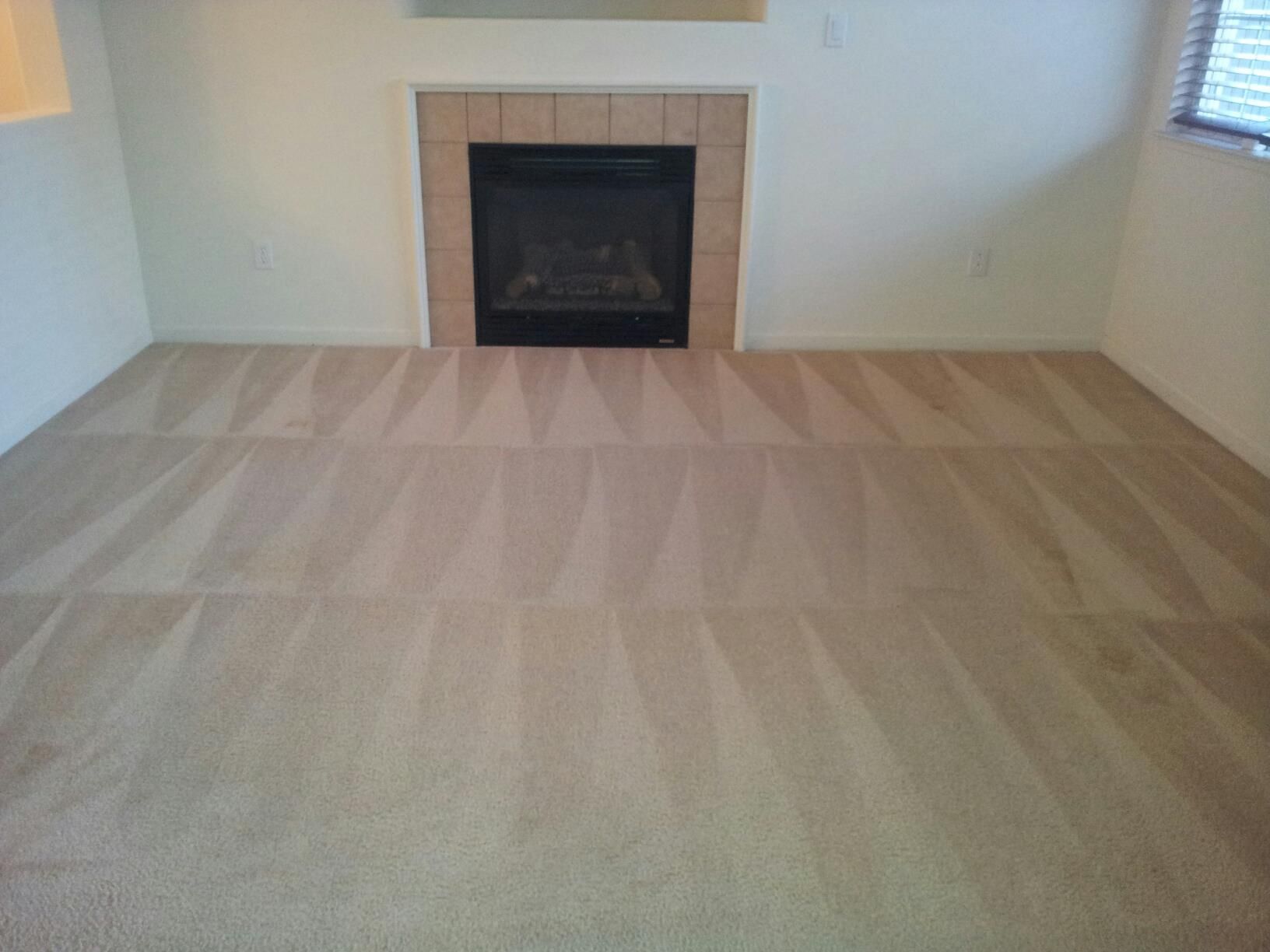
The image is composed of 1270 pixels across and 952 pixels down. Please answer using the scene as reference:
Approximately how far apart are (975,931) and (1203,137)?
321cm

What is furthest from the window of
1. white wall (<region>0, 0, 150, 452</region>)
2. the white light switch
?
white wall (<region>0, 0, 150, 452</region>)

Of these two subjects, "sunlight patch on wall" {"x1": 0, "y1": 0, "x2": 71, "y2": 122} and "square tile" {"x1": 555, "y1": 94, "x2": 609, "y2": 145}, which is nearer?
"sunlight patch on wall" {"x1": 0, "y1": 0, "x2": 71, "y2": 122}

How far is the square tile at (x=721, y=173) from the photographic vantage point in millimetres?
4012

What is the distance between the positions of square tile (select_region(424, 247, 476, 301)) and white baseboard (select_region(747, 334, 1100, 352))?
3.83 feet

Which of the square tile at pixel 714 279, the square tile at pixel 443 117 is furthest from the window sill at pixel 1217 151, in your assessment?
the square tile at pixel 443 117

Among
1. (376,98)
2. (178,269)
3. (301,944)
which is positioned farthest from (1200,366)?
(178,269)

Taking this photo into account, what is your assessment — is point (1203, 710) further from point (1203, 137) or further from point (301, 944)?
point (1203, 137)

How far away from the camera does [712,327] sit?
4258mm

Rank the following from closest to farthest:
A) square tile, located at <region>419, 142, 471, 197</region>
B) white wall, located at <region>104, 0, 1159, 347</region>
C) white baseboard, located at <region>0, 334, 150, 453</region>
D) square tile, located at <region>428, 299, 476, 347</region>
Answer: white baseboard, located at <region>0, 334, 150, 453</region> → white wall, located at <region>104, 0, 1159, 347</region> → square tile, located at <region>419, 142, 471, 197</region> → square tile, located at <region>428, 299, 476, 347</region>

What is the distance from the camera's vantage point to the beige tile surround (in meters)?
3.92

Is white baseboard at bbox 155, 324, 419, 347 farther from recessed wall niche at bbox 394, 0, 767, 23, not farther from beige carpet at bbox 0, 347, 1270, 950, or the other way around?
recessed wall niche at bbox 394, 0, 767, 23

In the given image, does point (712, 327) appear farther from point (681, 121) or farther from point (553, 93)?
point (553, 93)

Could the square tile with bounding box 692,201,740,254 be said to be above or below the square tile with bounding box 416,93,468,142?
below

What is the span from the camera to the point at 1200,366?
363 cm
